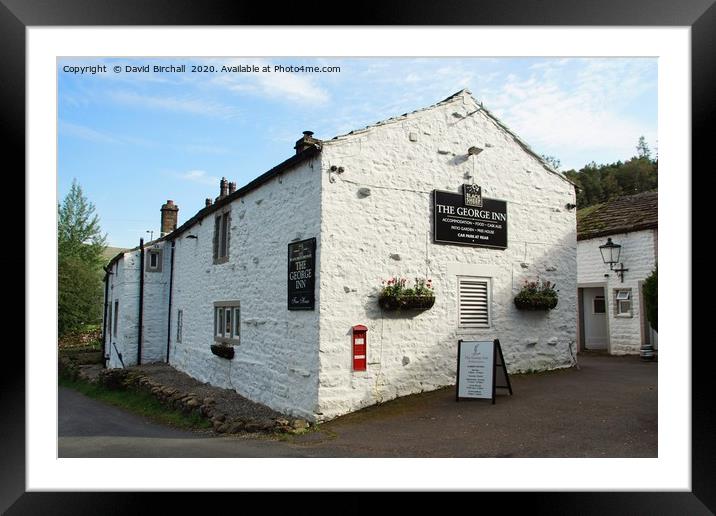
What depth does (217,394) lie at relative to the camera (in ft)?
35.1

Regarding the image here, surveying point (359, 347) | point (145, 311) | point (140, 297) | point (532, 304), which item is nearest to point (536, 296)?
point (532, 304)

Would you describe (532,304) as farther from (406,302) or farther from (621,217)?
(621,217)

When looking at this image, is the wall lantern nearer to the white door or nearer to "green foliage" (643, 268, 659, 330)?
the white door

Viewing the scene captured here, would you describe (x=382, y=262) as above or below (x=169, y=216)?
below

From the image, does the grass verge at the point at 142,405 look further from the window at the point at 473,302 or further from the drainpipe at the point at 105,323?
the window at the point at 473,302

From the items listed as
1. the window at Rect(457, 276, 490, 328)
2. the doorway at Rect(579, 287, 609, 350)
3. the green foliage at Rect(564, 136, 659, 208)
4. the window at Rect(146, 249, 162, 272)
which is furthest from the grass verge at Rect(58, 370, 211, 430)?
the green foliage at Rect(564, 136, 659, 208)

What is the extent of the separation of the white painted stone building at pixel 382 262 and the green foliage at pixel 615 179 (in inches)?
242

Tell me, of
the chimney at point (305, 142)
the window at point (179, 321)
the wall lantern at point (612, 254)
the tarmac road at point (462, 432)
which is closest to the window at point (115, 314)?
the window at point (179, 321)

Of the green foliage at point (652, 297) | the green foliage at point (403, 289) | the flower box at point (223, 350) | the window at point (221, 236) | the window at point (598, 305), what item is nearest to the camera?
the green foliage at point (403, 289)

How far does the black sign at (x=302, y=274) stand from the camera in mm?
8062

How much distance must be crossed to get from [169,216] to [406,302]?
13.4m

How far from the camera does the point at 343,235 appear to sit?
8.20 metres
